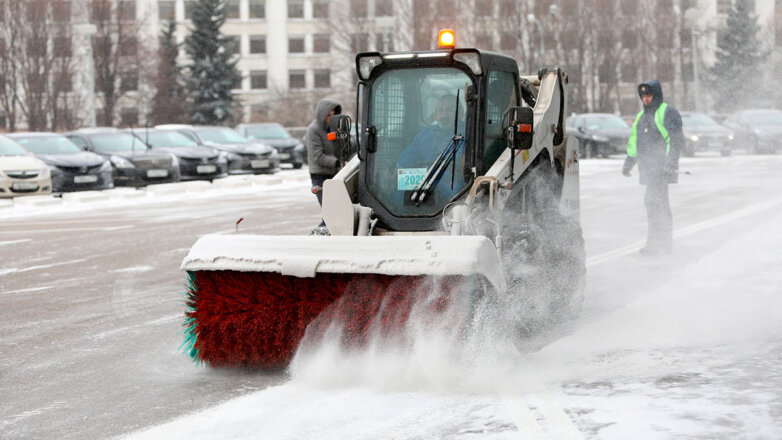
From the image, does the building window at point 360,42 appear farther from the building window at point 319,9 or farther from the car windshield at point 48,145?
the car windshield at point 48,145

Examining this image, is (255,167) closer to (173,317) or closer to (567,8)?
(173,317)

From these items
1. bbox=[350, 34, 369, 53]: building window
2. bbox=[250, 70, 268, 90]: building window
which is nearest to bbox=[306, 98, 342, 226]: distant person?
bbox=[350, 34, 369, 53]: building window

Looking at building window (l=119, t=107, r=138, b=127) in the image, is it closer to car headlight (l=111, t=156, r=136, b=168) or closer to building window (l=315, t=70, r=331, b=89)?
building window (l=315, t=70, r=331, b=89)

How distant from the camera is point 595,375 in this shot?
620cm

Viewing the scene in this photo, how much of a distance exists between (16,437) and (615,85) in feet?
206

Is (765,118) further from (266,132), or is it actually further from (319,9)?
(319,9)

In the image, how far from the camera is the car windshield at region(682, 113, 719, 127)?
117 ft

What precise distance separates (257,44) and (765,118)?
190 feet

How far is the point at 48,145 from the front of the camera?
2514 cm

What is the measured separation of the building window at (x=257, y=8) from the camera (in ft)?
288

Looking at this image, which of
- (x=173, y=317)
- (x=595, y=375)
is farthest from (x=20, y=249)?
(x=595, y=375)

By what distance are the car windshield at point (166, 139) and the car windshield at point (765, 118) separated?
17.3m

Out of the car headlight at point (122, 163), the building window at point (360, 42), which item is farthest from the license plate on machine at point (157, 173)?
the building window at point (360, 42)

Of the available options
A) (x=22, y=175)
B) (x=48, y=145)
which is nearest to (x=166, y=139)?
(x=48, y=145)
